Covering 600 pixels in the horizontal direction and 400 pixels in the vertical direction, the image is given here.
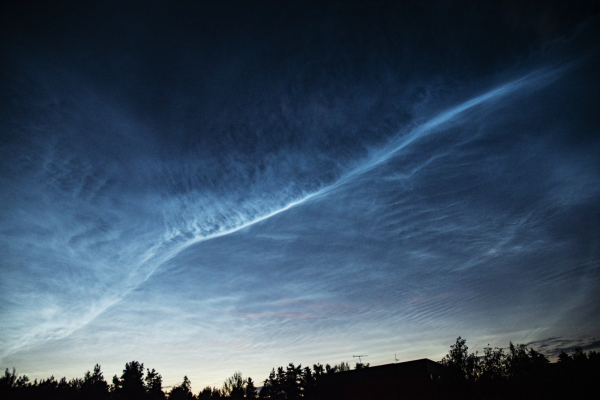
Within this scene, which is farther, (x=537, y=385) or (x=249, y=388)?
(x=249, y=388)

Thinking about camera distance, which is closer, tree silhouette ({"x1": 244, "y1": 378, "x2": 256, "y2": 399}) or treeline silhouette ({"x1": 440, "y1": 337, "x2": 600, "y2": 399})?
treeline silhouette ({"x1": 440, "y1": 337, "x2": 600, "y2": 399})

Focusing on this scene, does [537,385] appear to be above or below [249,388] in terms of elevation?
above

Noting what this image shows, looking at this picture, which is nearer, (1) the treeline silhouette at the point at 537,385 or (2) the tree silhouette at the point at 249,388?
(1) the treeline silhouette at the point at 537,385

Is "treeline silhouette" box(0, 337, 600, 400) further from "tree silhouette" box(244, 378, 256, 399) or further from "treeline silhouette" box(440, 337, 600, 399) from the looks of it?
"tree silhouette" box(244, 378, 256, 399)

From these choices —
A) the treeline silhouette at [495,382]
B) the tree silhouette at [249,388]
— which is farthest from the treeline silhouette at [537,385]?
the tree silhouette at [249,388]

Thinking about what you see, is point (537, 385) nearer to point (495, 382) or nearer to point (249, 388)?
point (495, 382)

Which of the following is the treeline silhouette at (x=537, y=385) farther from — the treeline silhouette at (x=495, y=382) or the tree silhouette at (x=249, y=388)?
the tree silhouette at (x=249, y=388)

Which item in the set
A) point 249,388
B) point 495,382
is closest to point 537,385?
point 495,382

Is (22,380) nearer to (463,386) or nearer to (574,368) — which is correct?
(463,386)

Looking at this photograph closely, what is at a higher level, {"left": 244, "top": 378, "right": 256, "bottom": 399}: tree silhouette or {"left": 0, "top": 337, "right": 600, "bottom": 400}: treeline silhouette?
{"left": 0, "top": 337, "right": 600, "bottom": 400}: treeline silhouette

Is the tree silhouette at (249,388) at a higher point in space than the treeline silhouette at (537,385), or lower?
lower

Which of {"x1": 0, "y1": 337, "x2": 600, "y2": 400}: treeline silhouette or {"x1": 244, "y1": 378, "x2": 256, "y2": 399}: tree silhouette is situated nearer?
{"x1": 0, "y1": 337, "x2": 600, "y2": 400}: treeline silhouette

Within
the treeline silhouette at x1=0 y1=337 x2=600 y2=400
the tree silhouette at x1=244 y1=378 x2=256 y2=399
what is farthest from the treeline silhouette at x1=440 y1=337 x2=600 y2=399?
the tree silhouette at x1=244 y1=378 x2=256 y2=399

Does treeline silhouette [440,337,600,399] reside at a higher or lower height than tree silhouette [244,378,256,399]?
higher
